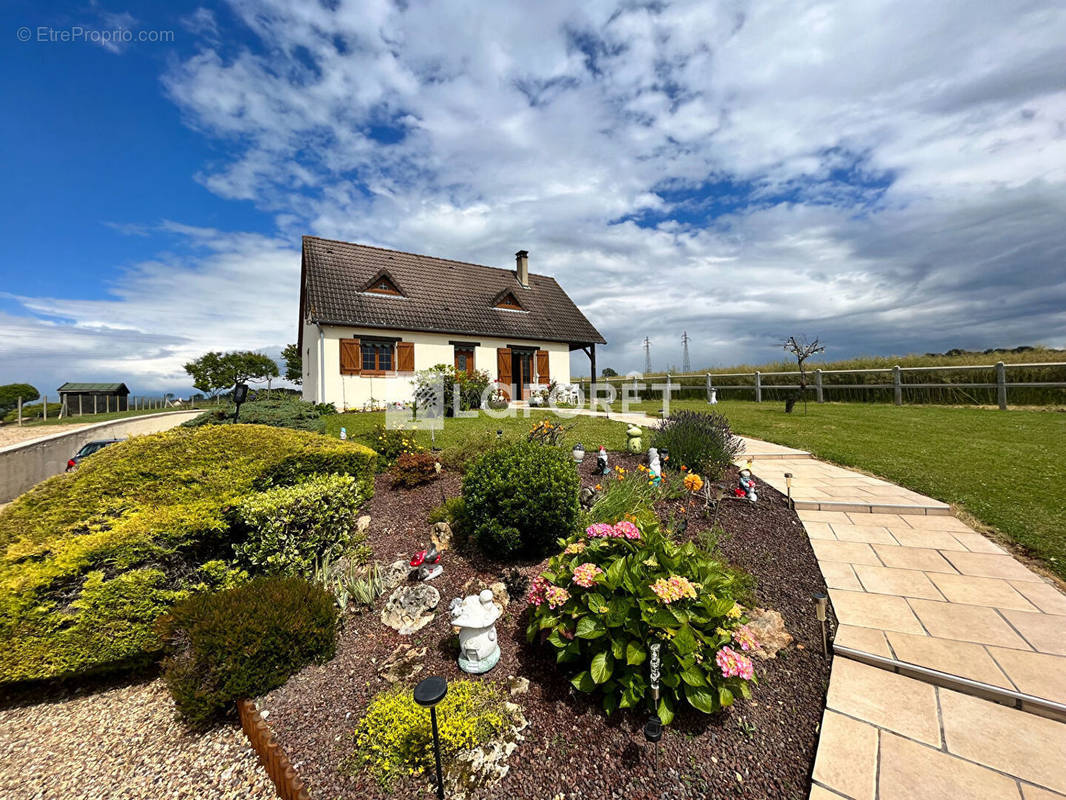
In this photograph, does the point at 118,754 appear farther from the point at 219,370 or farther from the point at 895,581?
the point at 219,370

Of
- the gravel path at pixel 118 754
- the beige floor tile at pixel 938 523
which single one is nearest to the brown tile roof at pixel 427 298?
the gravel path at pixel 118 754

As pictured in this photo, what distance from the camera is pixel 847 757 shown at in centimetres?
184

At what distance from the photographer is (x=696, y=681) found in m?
2.00

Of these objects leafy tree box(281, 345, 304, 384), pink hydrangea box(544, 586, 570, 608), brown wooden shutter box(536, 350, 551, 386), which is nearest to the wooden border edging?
pink hydrangea box(544, 586, 570, 608)

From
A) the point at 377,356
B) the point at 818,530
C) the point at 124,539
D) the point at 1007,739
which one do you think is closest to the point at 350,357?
the point at 377,356

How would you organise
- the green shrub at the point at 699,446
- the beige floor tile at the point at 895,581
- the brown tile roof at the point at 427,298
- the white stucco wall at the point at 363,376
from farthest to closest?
the brown tile roof at the point at 427,298 < the white stucco wall at the point at 363,376 < the green shrub at the point at 699,446 < the beige floor tile at the point at 895,581

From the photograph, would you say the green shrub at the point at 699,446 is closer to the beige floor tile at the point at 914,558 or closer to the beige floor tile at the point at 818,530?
the beige floor tile at the point at 818,530

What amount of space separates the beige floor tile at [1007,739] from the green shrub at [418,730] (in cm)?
219

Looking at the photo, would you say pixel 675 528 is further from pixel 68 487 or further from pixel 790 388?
pixel 790 388

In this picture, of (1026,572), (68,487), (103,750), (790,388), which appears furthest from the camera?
(790,388)

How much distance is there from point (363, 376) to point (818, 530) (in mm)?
12788

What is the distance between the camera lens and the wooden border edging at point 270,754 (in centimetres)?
187

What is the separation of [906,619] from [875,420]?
959cm

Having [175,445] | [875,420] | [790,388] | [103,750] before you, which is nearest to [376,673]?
[103,750]
